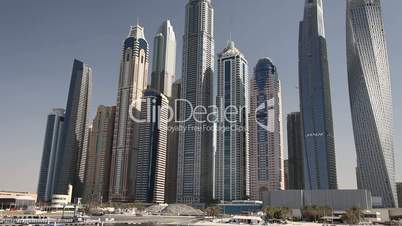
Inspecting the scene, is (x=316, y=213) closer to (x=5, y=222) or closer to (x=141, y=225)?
(x=141, y=225)

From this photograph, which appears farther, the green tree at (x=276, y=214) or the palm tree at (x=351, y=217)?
the green tree at (x=276, y=214)

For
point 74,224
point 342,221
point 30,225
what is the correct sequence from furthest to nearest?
point 342,221 → point 74,224 → point 30,225

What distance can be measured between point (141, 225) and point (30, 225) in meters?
40.4

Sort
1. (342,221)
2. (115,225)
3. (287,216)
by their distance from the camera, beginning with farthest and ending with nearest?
(287,216)
(342,221)
(115,225)

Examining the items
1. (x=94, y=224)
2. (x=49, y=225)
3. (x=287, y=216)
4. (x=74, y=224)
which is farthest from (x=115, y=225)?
(x=287, y=216)

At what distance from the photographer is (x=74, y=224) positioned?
424ft

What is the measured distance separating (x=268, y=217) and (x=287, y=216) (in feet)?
61.3

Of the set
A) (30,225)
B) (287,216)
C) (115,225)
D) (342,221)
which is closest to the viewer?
(30,225)

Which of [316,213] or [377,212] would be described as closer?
[316,213]

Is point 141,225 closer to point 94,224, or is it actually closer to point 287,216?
point 94,224

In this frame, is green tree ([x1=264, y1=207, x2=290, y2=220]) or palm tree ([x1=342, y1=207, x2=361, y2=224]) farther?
green tree ([x1=264, y1=207, x2=290, y2=220])

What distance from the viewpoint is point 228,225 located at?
144 m

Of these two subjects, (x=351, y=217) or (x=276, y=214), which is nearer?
(x=351, y=217)

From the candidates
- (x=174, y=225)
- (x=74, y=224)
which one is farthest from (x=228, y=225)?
(x=74, y=224)
